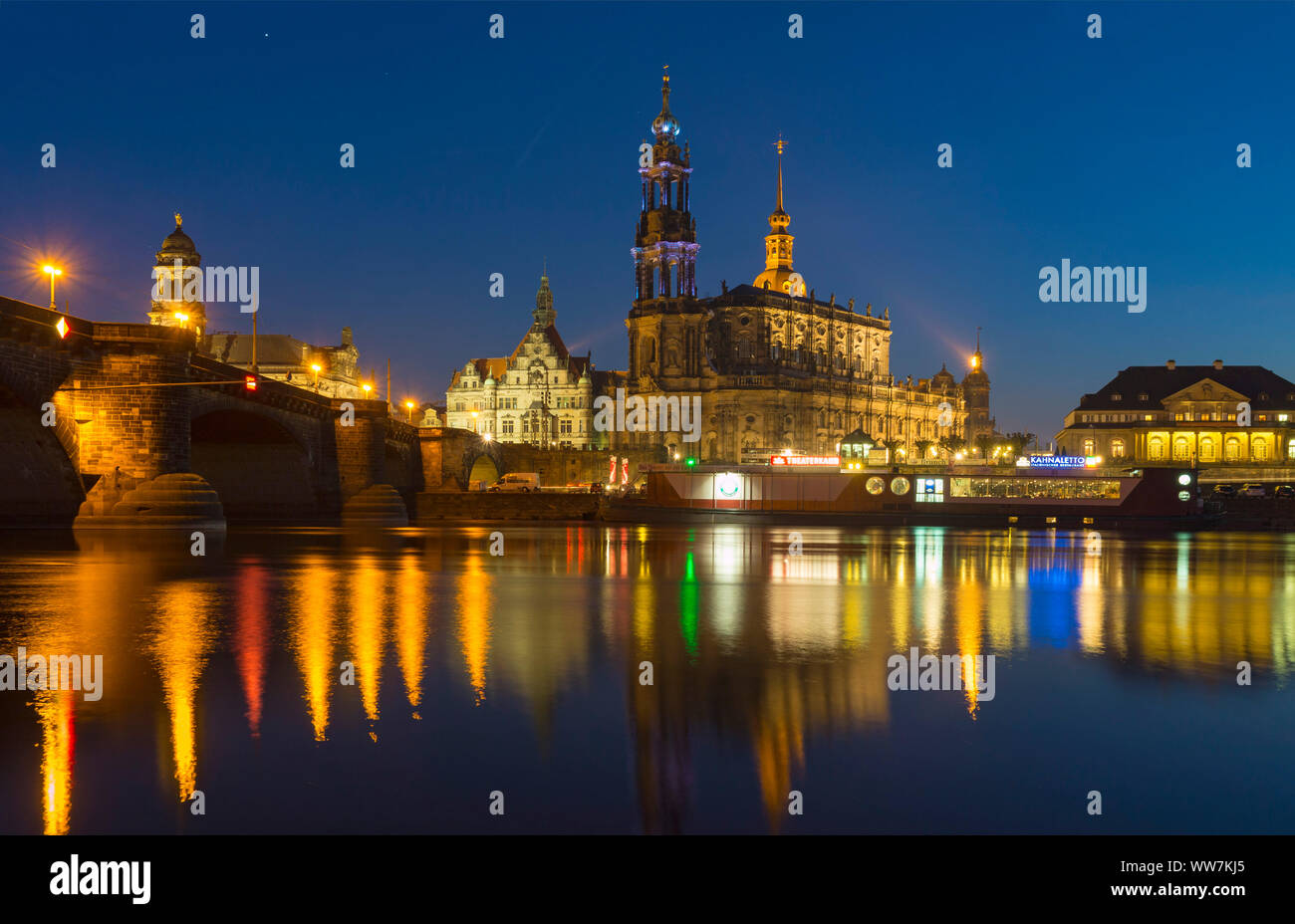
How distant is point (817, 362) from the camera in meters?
160

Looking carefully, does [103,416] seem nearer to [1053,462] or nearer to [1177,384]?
[1053,462]

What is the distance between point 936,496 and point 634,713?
210ft

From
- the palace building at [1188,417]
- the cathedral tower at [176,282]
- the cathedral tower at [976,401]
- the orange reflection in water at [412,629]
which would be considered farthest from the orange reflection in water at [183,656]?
→ the cathedral tower at [976,401]

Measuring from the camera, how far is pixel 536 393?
158875 mm

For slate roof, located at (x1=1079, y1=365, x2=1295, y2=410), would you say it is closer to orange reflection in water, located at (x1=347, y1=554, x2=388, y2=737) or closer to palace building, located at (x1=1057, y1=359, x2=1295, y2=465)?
palace building, located at (x1=1057, y1=359, x2=1295, y2=465)

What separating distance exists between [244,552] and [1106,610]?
25366mm

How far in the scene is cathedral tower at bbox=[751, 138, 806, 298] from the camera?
167 m

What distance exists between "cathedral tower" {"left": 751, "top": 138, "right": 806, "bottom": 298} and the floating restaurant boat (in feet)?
318

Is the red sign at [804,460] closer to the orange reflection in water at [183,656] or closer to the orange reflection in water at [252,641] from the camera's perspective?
the orange reflection in water at [252,641]

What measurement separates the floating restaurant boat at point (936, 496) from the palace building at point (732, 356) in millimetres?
66578

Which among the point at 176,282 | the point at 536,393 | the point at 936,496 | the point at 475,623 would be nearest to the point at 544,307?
the point at 536,393

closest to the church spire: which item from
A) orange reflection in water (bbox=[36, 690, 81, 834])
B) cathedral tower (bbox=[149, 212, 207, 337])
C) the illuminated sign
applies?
cathedral tower (bbox=[149, 212, 207, 337])
